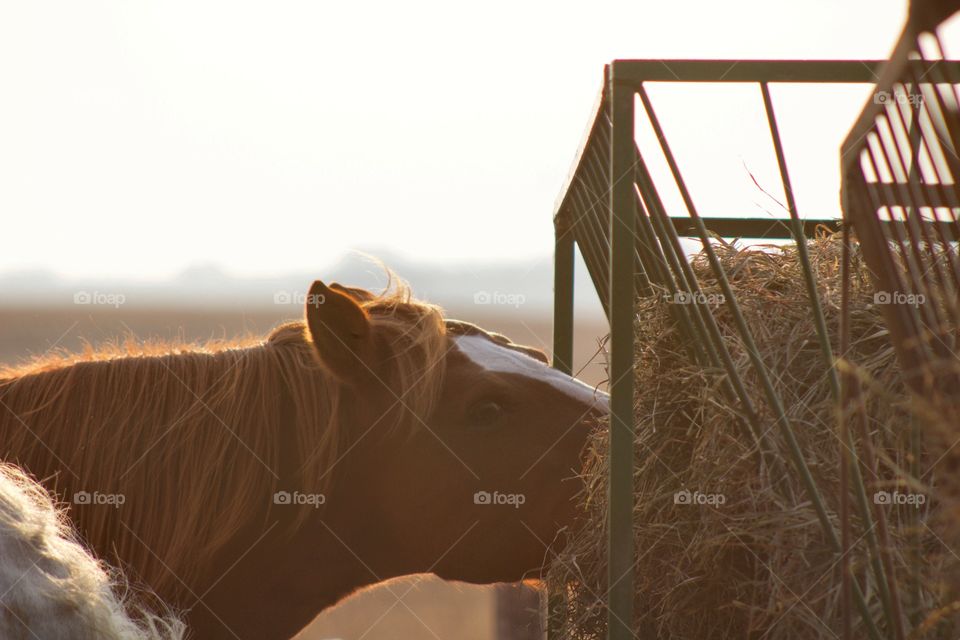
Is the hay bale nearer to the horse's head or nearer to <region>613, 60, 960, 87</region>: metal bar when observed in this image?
the horse's head

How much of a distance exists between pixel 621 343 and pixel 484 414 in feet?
3.58

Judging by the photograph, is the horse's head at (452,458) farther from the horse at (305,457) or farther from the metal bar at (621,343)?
the metal bar at (621,343)

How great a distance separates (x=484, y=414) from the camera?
312 centimetres

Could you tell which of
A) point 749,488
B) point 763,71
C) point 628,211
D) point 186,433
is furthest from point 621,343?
point 186,433

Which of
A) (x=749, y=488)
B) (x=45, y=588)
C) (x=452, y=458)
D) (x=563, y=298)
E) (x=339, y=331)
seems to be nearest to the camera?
(x=45, y=588)

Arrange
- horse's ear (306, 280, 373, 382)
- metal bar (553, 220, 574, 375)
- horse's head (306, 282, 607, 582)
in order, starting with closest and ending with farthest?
horse's ear (306, 280, 373, 382), horse's head (306, 282, 607, 582), metal bar (553, 220, 574, 375)

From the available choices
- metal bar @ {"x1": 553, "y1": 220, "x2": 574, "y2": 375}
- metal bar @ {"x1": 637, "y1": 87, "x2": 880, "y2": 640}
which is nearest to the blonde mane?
metal bar @ {"x1": 553, "y1": 220, "x2": 574, "y2": 375}

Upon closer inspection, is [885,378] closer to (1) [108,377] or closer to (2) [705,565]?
(2) [705,565]

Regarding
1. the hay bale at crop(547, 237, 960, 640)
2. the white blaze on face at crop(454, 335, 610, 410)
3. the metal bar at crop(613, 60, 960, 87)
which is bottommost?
the hay bale at crop(547, 237, 960, 640)

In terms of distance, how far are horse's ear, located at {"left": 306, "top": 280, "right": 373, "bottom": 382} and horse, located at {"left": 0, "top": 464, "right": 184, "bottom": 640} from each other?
1.44m

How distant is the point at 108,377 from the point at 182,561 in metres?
0.60

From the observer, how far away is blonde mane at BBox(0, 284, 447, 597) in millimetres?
2928

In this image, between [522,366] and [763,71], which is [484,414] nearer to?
[522,366]

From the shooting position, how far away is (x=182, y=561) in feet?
9.61
